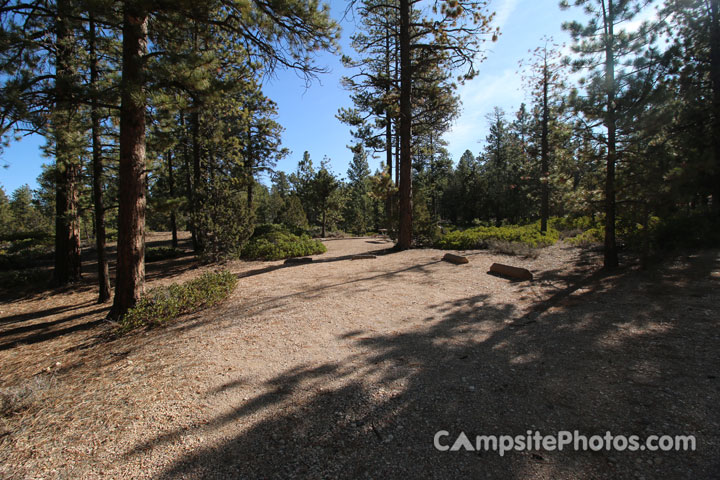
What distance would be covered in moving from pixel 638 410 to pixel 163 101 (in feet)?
21.9

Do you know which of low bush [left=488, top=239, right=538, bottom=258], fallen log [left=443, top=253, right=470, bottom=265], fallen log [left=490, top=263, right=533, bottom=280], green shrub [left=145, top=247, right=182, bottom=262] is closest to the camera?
fallen log [left=490, top=263, right=533, bottom=280]

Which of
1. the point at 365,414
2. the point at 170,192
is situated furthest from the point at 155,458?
the point at 170,192

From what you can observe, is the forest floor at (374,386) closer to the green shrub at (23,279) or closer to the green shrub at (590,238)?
the green shrub at (590,238)

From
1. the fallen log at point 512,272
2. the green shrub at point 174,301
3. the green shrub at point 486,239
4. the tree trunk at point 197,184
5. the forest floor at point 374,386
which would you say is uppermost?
the tree trunk at point 197,184

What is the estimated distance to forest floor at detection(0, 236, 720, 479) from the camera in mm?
2021

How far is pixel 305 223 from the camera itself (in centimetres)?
2225

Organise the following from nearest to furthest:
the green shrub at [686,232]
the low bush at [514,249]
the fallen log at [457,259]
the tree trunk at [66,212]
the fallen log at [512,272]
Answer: the fallen log at [512,272] < the tree trunk at [66,212] < the green shrub at [686,232] < the fallen log at [457,259] < the low bush at [514,249]

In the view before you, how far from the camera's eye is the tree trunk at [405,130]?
10.6 metres

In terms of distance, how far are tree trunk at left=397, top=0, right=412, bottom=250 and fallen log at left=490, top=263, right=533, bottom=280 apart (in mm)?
4718

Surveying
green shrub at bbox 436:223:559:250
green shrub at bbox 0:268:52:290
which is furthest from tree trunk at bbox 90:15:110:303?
green shrub at bbox 436:223:559:250

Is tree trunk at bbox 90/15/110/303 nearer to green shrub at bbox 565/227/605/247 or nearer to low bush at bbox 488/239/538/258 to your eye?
low bush at bbox 488/239/538/258

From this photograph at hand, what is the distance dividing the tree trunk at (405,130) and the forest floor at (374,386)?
6.20 meters

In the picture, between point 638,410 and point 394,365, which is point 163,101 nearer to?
point 394,365

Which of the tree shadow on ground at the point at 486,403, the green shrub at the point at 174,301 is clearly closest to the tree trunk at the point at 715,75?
the tree shadow on ground at the point at 486,403
